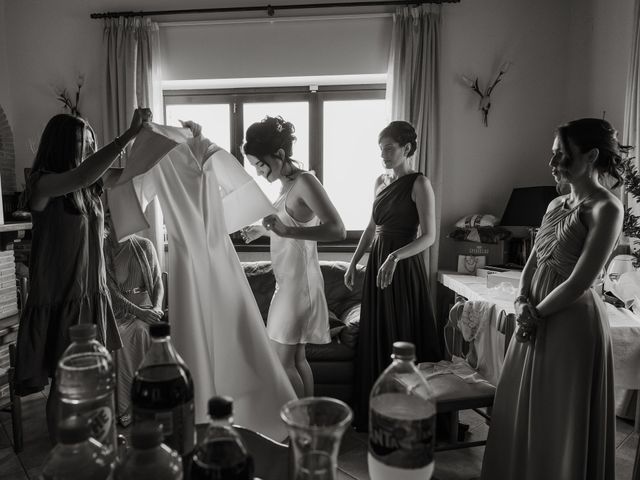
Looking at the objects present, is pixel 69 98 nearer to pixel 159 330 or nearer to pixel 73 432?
pixel 159 330

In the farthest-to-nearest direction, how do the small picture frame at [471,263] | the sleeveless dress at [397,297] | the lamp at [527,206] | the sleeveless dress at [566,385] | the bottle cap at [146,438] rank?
the small picture frame at [471,263]
the lamp at [527,206]
the sleeveless dress at [397,297]
the sleeveless dress at [566,385]
the bottle cap at [146,438]

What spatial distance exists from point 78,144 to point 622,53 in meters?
3.35

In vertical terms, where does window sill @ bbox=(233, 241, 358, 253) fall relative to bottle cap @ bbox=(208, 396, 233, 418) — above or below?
below

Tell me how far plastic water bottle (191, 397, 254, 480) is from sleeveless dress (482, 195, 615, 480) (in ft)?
4.05

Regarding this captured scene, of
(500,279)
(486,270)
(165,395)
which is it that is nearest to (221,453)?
(165,395)

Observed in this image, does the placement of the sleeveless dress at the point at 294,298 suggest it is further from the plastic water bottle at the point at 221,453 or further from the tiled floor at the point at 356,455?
the plastic water bottle at the point at 221,453

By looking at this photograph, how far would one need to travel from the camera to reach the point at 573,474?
1.44 meters

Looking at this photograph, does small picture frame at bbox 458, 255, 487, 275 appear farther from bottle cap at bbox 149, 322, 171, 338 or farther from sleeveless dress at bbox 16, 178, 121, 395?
bottle cap at bbox 149, 322, 171, 338

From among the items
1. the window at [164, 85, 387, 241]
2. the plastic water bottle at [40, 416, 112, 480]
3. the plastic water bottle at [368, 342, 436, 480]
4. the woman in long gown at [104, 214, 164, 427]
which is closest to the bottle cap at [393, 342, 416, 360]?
the plastic water bottle at [368, 342, 436, 480]

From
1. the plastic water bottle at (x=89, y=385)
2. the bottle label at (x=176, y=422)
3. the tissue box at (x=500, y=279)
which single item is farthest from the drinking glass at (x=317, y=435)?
the tissue box at (x=500, y=279)

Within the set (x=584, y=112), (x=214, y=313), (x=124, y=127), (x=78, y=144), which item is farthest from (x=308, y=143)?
(x=214, y=313)

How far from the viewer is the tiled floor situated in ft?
6.84

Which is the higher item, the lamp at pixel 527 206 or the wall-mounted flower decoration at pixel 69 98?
the wall-mounted flower decoration at pixel 69 98

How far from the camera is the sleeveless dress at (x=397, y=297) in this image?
2.39 meters
